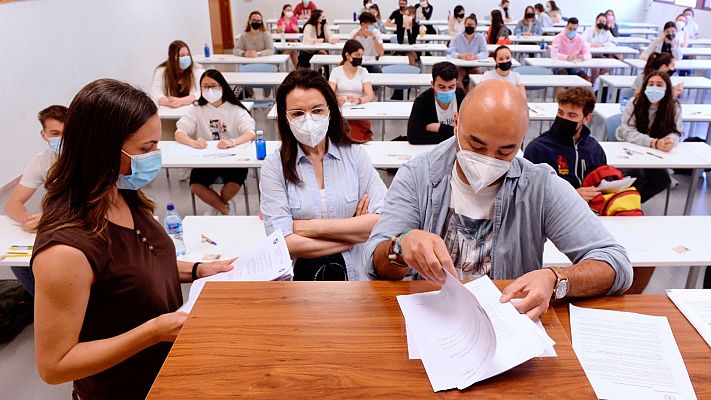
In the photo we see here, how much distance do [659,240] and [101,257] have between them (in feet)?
8.65

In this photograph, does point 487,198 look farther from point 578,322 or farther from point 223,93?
point 223,93

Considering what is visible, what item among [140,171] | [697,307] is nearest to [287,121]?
[140,171]

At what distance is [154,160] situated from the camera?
1.51 m

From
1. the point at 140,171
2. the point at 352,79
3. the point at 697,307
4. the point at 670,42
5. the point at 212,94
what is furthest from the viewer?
the point at 670,42

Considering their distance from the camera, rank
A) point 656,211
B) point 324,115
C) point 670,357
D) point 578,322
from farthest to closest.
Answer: point 656,211 < point 324,115 < point 578,322 < point 670,357

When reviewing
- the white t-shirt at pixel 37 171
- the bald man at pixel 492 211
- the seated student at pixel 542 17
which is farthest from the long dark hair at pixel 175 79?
Answer: the seated student at pixel 542 17

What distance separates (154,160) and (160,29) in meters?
7.86

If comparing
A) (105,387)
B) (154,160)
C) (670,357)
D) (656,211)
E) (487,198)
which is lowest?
(656,211)

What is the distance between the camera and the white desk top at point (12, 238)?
248 cm

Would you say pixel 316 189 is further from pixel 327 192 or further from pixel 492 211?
pixel 492 211

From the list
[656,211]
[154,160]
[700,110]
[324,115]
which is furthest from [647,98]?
[154,160]

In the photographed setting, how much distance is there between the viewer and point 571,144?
11.0ft

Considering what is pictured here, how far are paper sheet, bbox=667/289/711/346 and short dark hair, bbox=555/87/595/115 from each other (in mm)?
2160

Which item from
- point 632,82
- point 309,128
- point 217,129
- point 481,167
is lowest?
point 217,129
